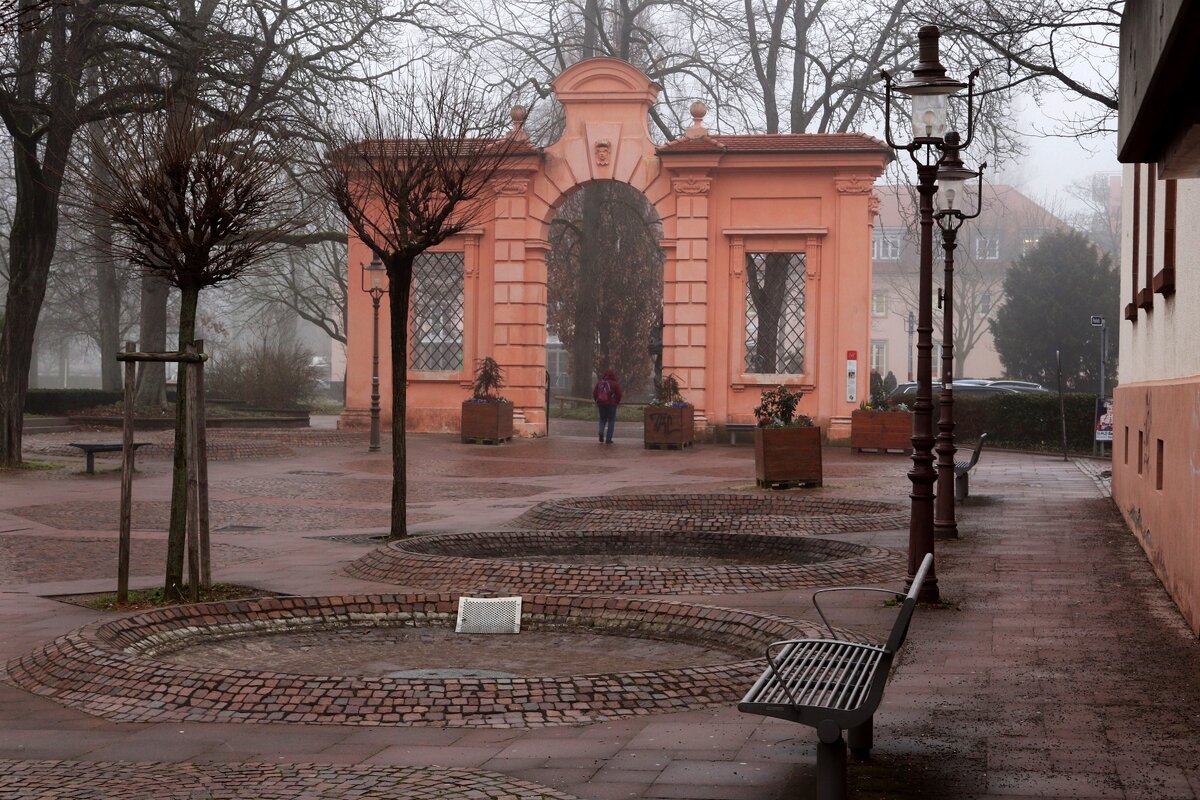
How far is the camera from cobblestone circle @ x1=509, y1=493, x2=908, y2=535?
14.1m

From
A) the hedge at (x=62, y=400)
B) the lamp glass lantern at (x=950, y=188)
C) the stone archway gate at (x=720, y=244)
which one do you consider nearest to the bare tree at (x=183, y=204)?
the lamp glass lantern at (x=950, y=188)

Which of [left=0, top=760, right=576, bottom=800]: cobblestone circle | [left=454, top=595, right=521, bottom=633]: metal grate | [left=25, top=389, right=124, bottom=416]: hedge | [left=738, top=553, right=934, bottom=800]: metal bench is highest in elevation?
[left=25, top=389, right=124, bottom=416]: hedge

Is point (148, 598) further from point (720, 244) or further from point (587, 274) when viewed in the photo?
point (587, 274)

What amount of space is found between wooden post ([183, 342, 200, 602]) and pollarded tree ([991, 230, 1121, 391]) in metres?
51.8

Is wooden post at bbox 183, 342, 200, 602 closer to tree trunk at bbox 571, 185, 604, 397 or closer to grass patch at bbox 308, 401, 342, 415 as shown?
tree trunk at bbox 571, 185, 604, 397

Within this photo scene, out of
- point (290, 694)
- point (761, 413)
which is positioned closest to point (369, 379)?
point (761, 413)

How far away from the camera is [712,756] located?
19.6ft

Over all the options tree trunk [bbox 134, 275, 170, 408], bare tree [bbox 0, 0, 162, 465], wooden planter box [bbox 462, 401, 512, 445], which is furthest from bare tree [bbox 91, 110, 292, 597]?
tree trunk [bbox 134, 275, 170, 408]

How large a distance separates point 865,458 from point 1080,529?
1253 centimetres

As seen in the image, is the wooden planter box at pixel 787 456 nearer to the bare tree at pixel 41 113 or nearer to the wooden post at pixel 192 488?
the bare tree at pixel 41 113

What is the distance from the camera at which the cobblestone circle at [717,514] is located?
14.1 meters

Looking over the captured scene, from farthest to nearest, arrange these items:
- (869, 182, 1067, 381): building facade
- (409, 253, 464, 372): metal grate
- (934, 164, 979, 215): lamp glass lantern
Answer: (869, 182, 1067, 381): building facade → (409, 253, 464, 372): metal grate → (934, 164, 979, 215): lamp glass lantern

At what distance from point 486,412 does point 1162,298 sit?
17936mm

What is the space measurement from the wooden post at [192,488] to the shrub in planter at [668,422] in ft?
63.7
